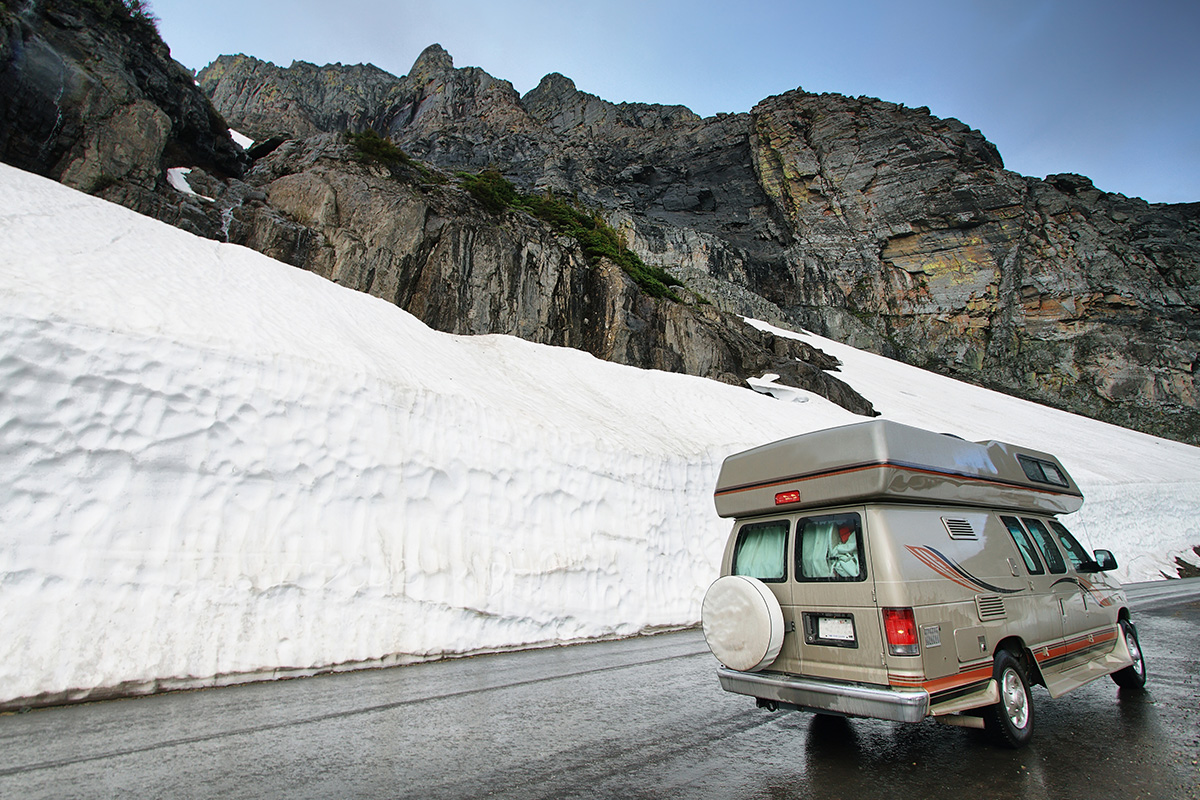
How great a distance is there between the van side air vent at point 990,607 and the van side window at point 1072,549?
196cm

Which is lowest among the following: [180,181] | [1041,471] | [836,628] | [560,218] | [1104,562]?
[836,628]

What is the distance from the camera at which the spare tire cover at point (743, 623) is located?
14.5 feet

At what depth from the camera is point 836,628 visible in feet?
14.0

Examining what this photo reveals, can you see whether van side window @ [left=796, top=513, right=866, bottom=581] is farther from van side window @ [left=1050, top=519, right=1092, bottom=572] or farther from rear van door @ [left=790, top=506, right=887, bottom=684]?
van side window @ [left=1050, top=519, right=1092, bottom=572]

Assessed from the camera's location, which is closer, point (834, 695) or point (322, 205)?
point (834, 695)

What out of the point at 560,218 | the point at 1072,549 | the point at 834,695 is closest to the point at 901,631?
the point at 834,695

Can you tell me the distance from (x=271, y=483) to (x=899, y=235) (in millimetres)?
70433

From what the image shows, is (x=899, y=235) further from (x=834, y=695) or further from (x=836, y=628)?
(x=834, y=695)

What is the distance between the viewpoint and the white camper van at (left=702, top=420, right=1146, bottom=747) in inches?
157

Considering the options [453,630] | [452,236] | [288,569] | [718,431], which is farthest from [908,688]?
[452,236]

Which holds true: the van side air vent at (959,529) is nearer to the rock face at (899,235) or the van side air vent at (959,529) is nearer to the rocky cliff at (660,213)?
the rocky cliff at (660,213)

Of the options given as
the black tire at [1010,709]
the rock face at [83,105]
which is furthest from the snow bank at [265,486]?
the rock face at [83,105]

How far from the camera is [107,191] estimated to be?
58.2ft

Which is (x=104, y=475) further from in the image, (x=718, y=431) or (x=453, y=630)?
(x=718, y=431)
